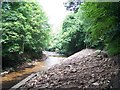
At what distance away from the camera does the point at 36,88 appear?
5531 mm

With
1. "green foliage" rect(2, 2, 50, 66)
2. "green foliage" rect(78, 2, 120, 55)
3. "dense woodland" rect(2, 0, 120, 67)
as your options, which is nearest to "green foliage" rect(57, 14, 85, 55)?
"dense woodland" rect(2, 0, 120, 67)

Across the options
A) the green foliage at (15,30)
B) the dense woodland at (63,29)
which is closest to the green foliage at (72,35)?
the dense woodland at (63,29)

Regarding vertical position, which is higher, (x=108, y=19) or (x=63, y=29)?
(x=63, y=29)

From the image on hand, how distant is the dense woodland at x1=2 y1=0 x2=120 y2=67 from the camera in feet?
19.5

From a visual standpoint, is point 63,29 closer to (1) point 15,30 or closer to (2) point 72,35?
(2) point 72,35

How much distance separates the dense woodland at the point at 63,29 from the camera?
5.94 m

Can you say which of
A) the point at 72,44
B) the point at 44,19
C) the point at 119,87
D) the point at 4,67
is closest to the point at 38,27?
the point at 44,19

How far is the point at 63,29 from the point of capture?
2181 cm

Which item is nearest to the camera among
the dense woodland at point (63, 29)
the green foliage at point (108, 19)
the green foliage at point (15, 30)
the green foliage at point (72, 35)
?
the green foliage at point (108, 19)

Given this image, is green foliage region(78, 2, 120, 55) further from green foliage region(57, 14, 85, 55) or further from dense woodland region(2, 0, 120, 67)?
green foliage region(57, 14, 85, 55)

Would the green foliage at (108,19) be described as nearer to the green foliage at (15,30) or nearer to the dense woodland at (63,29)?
the dense woodland at (63,29)

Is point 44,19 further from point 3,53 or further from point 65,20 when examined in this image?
point 3,53

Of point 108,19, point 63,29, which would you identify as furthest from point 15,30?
point 63,29

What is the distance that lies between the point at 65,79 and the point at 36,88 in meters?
0.85
